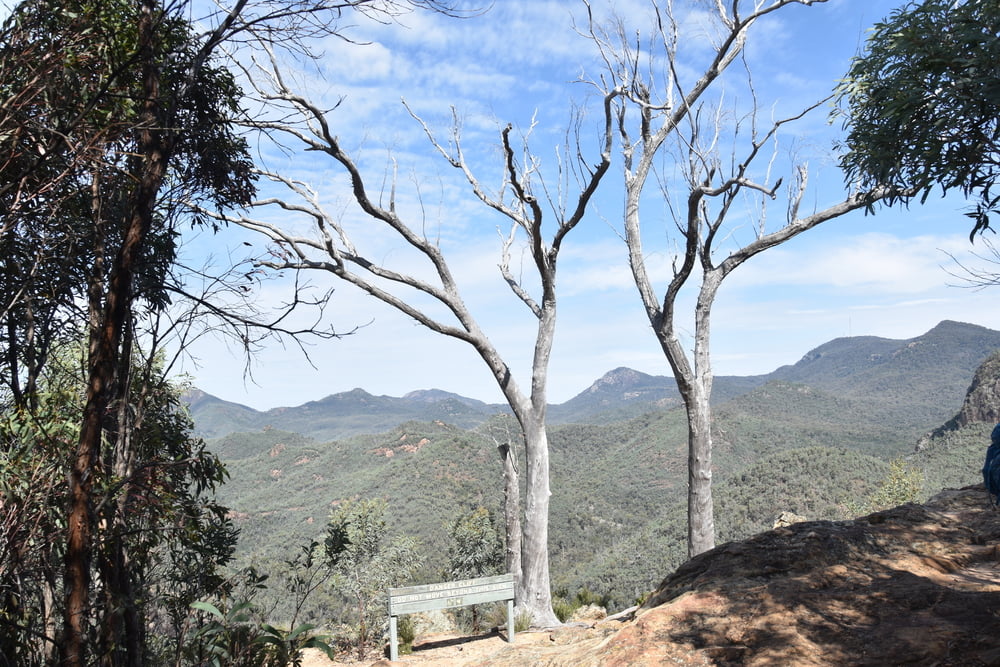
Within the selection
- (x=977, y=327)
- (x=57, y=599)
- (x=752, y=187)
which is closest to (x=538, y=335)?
(x=752, y=187)

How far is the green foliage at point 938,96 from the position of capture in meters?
4.88

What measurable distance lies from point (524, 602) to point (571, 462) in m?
71.3

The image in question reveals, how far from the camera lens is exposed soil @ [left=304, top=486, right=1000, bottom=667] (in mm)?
3824

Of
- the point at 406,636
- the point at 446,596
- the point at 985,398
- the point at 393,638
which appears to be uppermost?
the point at 985,398

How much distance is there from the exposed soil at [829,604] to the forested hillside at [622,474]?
23.3 feet

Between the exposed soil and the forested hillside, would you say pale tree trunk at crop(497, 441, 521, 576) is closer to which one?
the exposed soil

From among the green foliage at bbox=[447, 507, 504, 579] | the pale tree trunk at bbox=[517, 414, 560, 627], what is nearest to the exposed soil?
the pale tree trunk at bbox=[517, 414, 560, 627]

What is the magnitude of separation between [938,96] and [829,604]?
4237 millimetres

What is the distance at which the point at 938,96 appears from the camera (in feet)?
17.5

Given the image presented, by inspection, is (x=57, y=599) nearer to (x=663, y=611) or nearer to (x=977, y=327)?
(x=663, y=611)

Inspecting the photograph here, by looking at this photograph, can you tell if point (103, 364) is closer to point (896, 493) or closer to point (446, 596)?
point (446, 596)

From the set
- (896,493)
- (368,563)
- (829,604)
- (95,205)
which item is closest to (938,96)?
(829,604)

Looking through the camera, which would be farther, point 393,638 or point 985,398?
point 985,398

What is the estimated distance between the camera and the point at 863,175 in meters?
7.40
